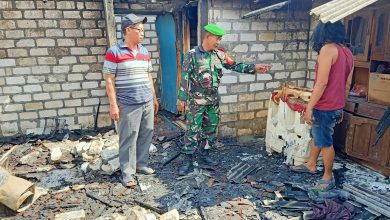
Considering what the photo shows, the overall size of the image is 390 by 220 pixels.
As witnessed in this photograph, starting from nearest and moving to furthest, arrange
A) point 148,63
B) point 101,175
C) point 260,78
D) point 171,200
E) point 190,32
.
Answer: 1. point 171,200
2. point 148,63
3. point 101,175
4. point 260,78
5. point 190,32

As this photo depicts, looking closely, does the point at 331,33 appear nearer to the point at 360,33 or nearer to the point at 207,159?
the point at 360,33

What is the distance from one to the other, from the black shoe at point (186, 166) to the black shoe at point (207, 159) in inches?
9.7

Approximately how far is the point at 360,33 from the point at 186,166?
3.41 m

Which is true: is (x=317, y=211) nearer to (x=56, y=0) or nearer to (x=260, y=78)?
(x=260, y=78)

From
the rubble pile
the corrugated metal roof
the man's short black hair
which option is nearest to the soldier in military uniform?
the man's short black hair

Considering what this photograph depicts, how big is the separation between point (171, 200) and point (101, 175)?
1.30 metres

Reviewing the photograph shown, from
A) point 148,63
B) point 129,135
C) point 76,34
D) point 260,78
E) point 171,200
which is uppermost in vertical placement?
point 76,34

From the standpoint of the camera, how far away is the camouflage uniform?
436cm

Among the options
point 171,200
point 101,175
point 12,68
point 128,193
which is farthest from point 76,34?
point 171,200

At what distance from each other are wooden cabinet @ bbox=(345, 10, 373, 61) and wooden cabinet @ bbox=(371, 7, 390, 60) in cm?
9

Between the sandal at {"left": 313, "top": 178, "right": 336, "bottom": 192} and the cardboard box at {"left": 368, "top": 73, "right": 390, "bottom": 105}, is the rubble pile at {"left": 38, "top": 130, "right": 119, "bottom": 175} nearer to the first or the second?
the sandal at {"left": 313, "top": 178, "right": 336, "bottom": 192}

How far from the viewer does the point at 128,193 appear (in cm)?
397

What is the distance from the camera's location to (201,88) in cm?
444

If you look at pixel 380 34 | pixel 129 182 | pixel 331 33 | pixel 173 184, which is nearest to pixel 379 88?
pixel 380 34
